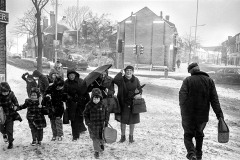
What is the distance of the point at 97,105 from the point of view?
5035 millimetres

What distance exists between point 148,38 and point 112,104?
36.0m

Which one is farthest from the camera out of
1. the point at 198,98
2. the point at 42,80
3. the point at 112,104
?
the point at 42,80

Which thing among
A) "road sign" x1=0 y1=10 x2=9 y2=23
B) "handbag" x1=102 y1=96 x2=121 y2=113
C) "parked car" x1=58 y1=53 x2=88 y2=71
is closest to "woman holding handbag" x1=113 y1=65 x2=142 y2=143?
"handbag" x1=102 y1=96 x2=121 y2=113

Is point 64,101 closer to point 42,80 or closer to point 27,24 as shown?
point 42,80

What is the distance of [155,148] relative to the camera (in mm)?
5691

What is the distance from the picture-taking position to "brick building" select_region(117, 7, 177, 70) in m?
39.4

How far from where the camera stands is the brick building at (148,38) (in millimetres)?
39406

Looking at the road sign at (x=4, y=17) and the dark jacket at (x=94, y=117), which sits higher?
the road sign at (x=4, y=17)

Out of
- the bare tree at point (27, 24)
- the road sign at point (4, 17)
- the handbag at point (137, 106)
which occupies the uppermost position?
the bare tree at point (27, 24)

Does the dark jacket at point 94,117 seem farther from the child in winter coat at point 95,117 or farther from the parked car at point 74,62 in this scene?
the parked car at point 74,62

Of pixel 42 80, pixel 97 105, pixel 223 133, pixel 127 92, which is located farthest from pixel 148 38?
pixel 223 133

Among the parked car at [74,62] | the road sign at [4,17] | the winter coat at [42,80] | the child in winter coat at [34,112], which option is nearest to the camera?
the child in winter coat at [34,112]

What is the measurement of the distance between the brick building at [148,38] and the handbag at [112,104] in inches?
1344

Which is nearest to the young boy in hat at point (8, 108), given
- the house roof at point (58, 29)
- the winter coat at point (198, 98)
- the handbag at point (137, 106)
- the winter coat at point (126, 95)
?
the winter coat at point (126, 95)
